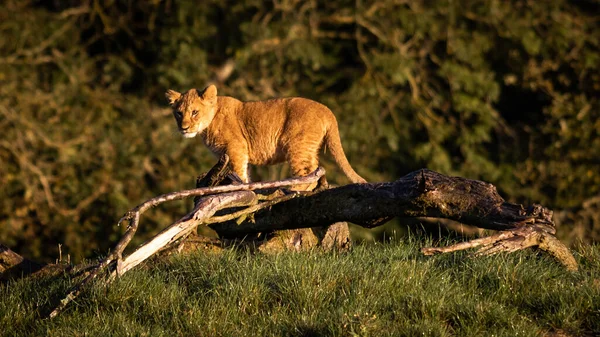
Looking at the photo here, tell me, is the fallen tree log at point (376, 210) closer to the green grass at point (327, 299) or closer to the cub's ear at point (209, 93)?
the green grass at point (327, 299)

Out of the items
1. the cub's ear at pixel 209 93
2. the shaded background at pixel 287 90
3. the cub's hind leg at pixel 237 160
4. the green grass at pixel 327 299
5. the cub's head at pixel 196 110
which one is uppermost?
the cub's ear at pixel 209 93

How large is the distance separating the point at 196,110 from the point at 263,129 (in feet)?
2.04

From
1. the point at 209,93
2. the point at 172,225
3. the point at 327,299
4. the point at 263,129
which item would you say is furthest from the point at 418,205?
the point at 209,93

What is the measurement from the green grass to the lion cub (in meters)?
2.05

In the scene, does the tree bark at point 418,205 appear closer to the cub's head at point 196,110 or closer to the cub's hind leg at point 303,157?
the cub's hind leg at point 303,157

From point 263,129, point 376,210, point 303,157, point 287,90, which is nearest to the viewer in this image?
point 376,210

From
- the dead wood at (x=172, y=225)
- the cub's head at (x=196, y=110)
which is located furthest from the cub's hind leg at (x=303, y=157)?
the dead wood at (x=172, y=225)

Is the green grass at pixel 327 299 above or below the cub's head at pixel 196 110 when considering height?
below

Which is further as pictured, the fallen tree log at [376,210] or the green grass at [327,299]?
the fallen tree log at [376,210]

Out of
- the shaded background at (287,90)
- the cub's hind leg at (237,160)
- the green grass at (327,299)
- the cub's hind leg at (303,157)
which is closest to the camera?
the green grass at (327,299)

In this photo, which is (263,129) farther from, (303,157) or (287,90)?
(287,90)

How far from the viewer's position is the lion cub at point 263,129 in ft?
26.8

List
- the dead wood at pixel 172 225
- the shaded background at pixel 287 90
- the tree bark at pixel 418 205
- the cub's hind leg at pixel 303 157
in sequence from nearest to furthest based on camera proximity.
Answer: the dead wood at pixel 172 225
the tree bark at pixel 418 205
the cub's hind leg at pixel 303 157
the shaded background at pixel 287 90

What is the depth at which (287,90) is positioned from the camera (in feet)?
47.0
